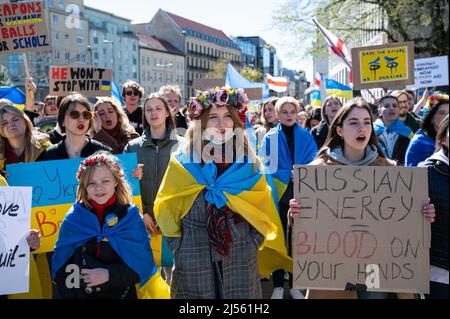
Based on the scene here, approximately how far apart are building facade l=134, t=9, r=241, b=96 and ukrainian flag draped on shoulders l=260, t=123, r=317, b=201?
286 feet

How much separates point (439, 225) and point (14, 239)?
2.72 metres

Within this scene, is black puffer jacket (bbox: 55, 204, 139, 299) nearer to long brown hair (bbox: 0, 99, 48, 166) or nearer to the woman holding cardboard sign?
the woman holding cardboard sign

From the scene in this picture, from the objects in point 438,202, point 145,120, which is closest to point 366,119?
point 438,202

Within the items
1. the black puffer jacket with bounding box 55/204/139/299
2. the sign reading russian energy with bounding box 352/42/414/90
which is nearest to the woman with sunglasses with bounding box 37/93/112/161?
the black puffer jacket with bounding box 55/204/139/299

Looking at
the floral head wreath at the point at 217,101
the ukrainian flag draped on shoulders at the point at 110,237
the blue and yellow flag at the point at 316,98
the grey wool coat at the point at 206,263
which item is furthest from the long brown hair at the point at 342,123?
the blue and yellow flag at the point at 316,98

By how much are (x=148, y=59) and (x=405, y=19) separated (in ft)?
209

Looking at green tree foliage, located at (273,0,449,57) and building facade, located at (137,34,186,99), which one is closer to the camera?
green tree foliage, located at (273,0,449,57)

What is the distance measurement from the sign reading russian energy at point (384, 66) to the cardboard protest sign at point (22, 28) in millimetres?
4948

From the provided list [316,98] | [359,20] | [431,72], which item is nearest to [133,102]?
[431,72]

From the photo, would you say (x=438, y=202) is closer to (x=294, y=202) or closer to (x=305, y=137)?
(x=294, y=202)

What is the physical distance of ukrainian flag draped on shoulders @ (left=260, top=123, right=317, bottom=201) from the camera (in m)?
5.64

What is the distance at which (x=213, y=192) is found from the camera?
3.48 m

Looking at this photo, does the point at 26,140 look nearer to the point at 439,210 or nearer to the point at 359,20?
the point at 439,210

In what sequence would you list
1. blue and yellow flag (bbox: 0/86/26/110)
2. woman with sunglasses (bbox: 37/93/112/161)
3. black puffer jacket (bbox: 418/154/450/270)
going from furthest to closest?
1. blue and yellow flag (bbox: 0/86/26/110)
2. woman with sunglasses (bbox: 37/93/112/161)
3. black puffer jacket (bbox: 418/154/450/270)
